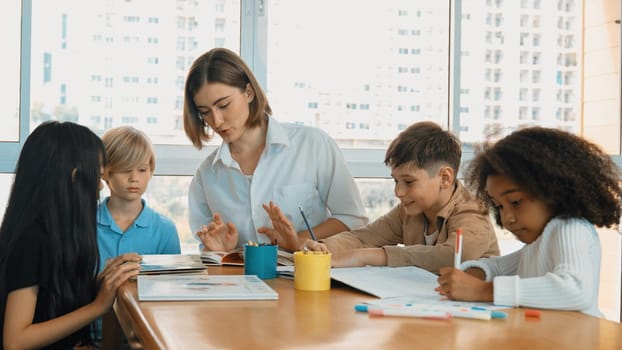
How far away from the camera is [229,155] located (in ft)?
8.02

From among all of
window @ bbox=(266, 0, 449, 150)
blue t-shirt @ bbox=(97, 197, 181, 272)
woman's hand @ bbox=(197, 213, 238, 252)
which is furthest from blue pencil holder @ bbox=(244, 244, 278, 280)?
window @ bbox=(266, 0, 449, 150)

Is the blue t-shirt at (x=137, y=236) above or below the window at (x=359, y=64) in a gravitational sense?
below

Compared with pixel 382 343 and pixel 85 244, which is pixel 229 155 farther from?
pixel 382 343

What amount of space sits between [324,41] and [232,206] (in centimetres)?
140

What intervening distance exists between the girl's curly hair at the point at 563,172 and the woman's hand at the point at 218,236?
885 mm

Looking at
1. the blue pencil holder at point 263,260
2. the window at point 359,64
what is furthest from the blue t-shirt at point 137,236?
the window at point 359,64

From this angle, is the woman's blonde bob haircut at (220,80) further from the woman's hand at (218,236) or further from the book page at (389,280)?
the book page at (389,280)

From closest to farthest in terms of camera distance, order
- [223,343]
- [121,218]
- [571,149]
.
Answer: [223,343], [571,149], [121,218]

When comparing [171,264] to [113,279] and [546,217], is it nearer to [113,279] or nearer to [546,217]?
[113,279]

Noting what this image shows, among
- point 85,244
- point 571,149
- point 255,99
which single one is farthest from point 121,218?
point 571,149

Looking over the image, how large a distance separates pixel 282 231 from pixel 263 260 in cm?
39

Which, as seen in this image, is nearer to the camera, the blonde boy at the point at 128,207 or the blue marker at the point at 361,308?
the blue marker at the point at 361,308

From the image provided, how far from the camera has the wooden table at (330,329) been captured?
969 millimetres

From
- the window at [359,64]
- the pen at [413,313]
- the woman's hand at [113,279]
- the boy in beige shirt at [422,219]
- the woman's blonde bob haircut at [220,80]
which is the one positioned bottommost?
the woman's hand at [113,279]
